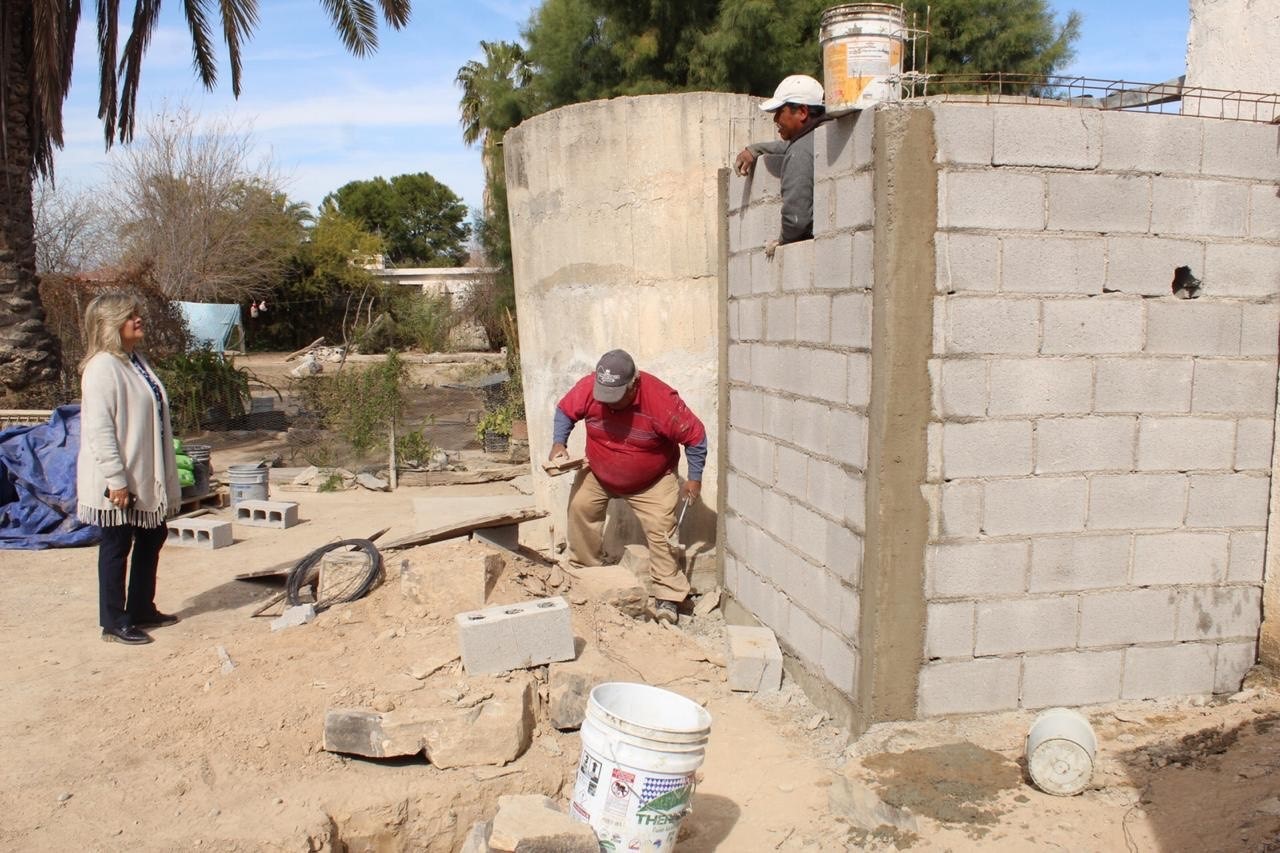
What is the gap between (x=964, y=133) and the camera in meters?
3.84

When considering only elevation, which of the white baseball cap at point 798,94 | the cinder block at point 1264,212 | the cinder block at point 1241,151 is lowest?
the cinder block at point 1264,212

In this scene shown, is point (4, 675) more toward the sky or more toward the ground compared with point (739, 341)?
more toward the ground

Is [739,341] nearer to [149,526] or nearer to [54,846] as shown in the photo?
[149,526]

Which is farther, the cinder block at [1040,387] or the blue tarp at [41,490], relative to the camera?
the blue tarp at [41,490]

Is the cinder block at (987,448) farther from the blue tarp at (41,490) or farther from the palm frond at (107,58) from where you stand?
the palm frond at (107,58)

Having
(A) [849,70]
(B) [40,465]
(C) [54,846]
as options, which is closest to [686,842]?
(C) [54,846]

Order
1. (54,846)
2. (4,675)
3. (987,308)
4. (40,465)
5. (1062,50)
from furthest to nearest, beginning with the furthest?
(1062,50)
(40,465)
(4,675)
(987,308)
(54,846)

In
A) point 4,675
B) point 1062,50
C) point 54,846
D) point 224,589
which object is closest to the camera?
point 54,846

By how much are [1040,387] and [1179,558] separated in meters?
1.01

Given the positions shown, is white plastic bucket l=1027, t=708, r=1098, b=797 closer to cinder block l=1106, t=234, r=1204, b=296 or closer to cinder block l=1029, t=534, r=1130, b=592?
cinder block l=1029, t=534, r=1130, b=592

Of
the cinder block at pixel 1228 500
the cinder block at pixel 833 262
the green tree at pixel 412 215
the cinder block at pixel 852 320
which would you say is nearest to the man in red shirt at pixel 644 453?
the cinder block at pixel 833 262

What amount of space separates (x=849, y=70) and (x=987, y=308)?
110 centimetres

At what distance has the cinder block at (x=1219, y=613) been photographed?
4.28m

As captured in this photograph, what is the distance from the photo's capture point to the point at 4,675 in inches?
189
